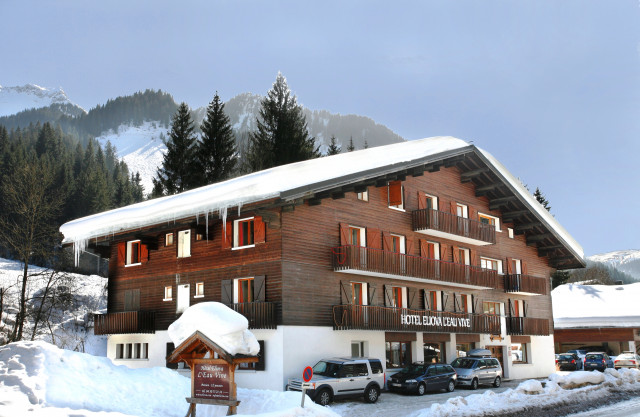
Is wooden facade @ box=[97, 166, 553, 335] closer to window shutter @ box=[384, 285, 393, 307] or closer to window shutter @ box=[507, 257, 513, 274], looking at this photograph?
window shutter @ box=[384, 285, 393, 307]

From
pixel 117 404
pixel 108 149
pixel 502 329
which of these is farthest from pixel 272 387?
pixel 108 149

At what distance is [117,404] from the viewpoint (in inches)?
765

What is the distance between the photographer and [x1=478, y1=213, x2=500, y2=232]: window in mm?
38625

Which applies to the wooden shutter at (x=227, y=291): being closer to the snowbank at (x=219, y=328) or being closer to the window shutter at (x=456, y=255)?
the snowbank at (x=219, y=328)

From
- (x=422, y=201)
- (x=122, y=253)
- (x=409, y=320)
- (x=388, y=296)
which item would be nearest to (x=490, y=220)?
(x=422, y=201)

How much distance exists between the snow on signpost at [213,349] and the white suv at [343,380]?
215 inches

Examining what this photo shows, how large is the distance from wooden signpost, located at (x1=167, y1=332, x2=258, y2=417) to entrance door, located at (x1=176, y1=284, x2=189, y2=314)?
11463 mm

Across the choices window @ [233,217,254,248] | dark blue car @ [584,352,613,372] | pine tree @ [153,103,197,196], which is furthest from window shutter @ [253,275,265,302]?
pine tree @ [153,103,197,196]

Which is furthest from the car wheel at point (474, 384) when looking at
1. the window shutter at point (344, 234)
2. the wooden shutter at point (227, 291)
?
the wooden shutter at point (227, 291)

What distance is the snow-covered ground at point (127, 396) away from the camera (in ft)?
55.9

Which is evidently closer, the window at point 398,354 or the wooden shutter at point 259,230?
the wooden shutter at point 259,230

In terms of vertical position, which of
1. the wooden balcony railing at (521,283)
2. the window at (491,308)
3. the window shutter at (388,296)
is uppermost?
the wooden balcony railing at (521,283)

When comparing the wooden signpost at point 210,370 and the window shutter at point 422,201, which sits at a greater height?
the window shutter at point 422,201

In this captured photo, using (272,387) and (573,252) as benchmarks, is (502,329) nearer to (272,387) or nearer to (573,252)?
(573,252)
